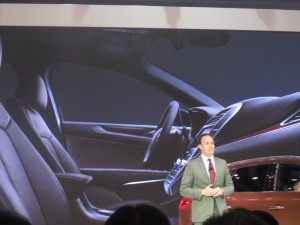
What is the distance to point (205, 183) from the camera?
495cm

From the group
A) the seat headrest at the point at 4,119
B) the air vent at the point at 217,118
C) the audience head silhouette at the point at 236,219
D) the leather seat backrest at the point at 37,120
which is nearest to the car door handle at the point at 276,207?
the air vent at the point at 217,118

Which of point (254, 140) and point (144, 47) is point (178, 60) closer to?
point (144, 47)

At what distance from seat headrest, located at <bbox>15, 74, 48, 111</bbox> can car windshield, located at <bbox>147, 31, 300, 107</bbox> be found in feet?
5.55

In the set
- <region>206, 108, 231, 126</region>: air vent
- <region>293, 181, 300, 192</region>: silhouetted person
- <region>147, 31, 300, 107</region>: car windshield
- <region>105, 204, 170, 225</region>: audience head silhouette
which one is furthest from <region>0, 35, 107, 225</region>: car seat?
<region>105, 204, 170, 225</region>: audience head silhouette

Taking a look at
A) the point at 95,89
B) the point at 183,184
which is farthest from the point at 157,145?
the point at 183,184

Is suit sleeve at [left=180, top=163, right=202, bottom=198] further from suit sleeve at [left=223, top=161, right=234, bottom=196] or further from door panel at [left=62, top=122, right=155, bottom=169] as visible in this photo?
door panel at [left=62, top=122, right=155, bottom=169]

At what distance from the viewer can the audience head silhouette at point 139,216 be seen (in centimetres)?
187

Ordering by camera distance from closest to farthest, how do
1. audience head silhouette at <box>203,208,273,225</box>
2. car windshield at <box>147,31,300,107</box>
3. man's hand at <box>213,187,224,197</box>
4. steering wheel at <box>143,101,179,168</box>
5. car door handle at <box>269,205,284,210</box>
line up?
audience head silhouette at <box>203,208,273,225</box> < man's hand at <box>213,187,224,197</box> < car door handle at <box>269,205,284,210</box> < steering wheel at <box>143,101,179,168</box> < car windshield at <box>147,31,300,107</box>

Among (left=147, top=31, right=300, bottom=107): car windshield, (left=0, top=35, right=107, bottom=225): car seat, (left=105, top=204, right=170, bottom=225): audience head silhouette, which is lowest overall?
(left=0, top=35, right=107, bottom=225): car seat

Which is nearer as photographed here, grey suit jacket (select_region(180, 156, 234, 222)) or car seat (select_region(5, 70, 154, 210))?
grey suit jacket (select_region(180, 156, 234, 222))

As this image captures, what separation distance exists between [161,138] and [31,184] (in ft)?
6.68

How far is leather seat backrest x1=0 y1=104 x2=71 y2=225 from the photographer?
747 centimetres

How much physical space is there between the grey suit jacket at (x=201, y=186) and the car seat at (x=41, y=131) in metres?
2.63

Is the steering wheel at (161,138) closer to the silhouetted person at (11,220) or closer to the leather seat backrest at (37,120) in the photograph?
the leather seat backrest at (37,120)
